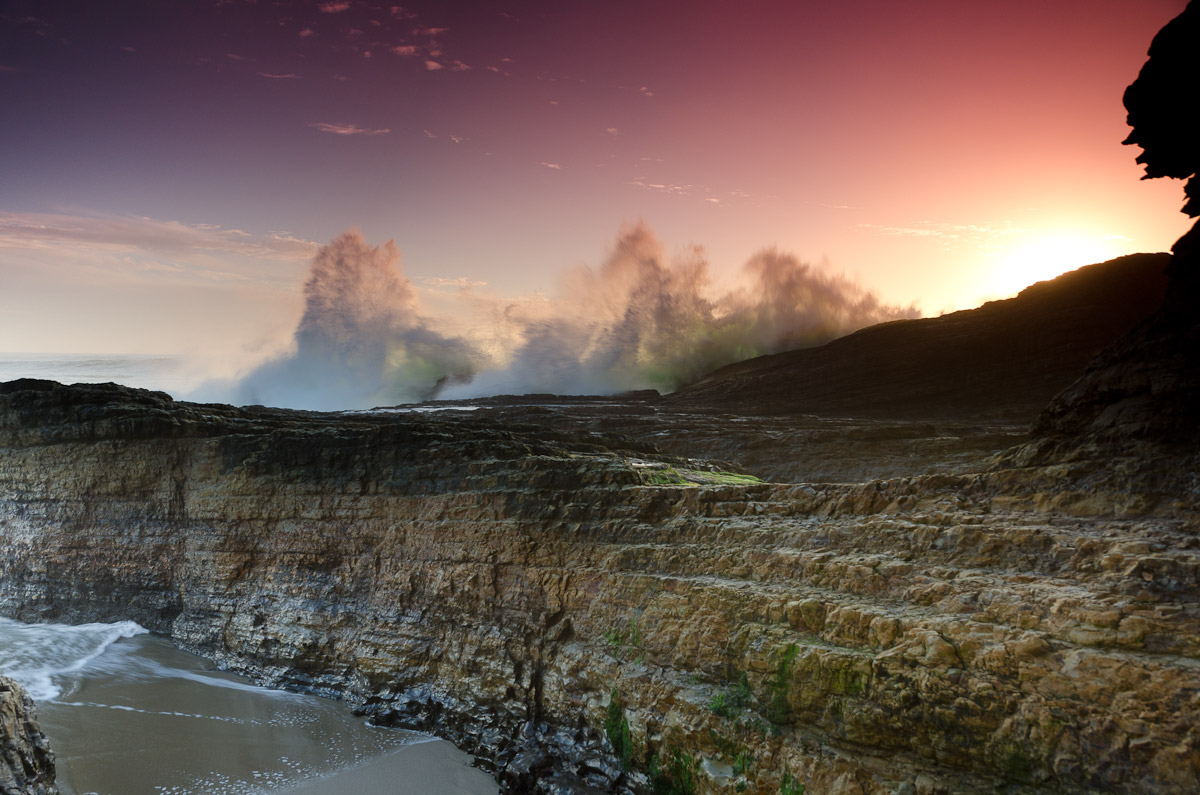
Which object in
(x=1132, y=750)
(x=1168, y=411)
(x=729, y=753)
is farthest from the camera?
(x=729, y=753)

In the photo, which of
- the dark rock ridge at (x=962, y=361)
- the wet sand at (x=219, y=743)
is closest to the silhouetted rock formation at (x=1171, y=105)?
the wet sand at (x=219, y=743)

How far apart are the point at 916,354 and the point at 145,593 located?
176 feet

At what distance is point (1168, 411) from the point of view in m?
7.86

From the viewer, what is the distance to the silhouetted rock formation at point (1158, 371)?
7.70m

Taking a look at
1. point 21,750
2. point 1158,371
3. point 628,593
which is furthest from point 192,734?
point 1158,371

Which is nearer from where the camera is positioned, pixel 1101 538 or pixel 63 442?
pixel 1101 538

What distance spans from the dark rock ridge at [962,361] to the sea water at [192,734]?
36813 millimetres

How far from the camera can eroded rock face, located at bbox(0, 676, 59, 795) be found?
7.52 m

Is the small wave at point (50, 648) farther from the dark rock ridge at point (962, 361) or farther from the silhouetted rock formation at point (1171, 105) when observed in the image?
the dark rock ridge at point (962, 361)

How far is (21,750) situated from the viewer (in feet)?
25.7

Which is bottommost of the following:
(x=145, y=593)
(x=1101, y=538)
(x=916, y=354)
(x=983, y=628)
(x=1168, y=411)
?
(x=145, y=593)

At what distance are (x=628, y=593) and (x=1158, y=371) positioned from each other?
23.7ft

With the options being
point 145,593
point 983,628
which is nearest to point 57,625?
point 145,593

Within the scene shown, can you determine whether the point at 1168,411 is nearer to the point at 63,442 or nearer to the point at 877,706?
the point at 877,706
